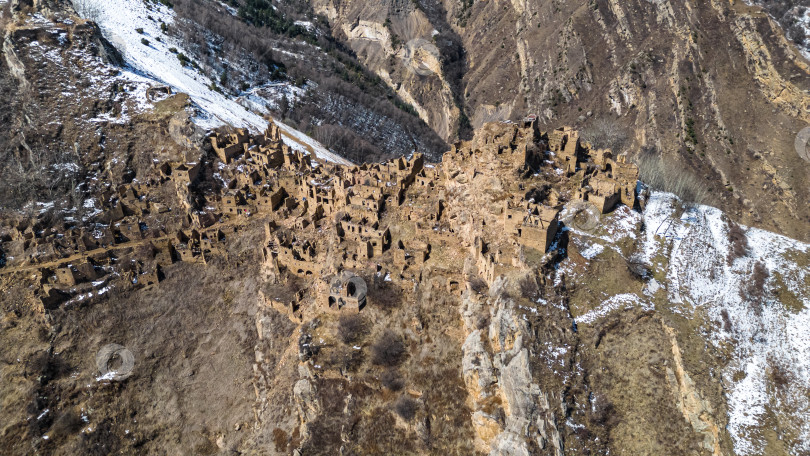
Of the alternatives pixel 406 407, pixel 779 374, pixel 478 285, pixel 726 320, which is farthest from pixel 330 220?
pixel 779 374

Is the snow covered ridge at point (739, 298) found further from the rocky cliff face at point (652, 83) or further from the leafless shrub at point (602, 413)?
the rocky cliff face at point (652, 83)

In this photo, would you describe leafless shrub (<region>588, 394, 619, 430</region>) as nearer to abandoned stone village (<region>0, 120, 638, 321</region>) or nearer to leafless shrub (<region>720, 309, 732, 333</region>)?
abandoned stone village (<region>0, 120, 638, 321</region>)

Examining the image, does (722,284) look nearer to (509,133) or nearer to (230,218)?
(509,133)

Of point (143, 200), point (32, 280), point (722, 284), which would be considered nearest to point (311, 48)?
point (143, 200)

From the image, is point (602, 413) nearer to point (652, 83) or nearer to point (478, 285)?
point (478, 285)

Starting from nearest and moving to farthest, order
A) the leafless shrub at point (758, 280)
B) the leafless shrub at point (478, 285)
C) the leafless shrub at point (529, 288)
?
the leafless shrub at point (529, 288)
the leafless shrub at point (478, 285)
the leafless shrub at point (758, 280)

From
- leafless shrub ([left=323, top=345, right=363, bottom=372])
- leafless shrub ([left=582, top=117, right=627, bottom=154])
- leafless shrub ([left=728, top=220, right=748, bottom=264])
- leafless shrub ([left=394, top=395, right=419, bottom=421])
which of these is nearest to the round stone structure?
leafless shrub ([left=323, top=345, right=363, bottom=372])

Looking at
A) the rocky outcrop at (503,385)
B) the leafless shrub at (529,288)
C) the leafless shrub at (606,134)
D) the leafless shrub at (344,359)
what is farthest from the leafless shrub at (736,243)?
the leafless shrub at (606,134)
